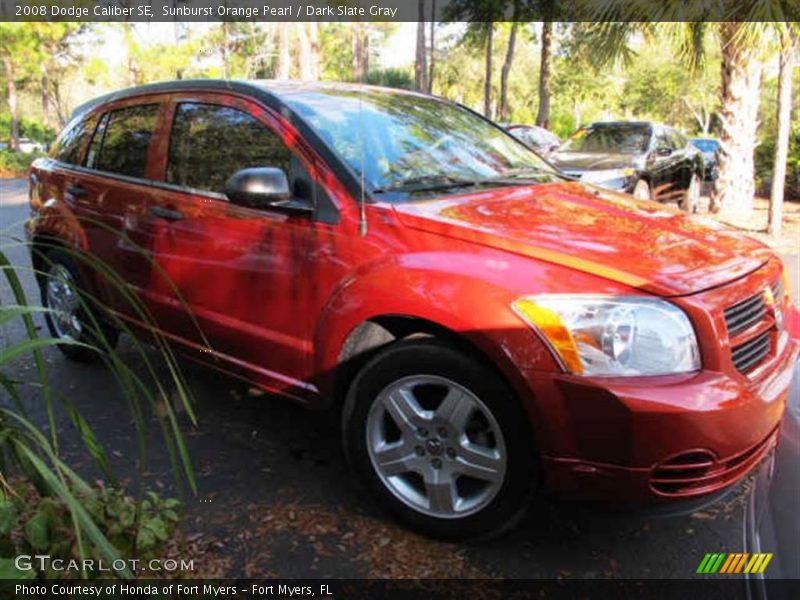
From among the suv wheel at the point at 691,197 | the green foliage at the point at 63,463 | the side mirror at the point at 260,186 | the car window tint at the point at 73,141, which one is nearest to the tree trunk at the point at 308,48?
the suv wheel at the point at 691,197

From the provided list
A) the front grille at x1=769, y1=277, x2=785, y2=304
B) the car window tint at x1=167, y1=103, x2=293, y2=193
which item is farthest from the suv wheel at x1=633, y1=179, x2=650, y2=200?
the car window tint at x1=167, y1=103, x2=293, y2=193

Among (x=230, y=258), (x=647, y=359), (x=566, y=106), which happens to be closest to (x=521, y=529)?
(x=647, y=359)

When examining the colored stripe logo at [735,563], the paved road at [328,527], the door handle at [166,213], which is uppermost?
the door handle at [166,213]

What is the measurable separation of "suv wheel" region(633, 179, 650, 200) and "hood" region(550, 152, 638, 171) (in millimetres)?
299

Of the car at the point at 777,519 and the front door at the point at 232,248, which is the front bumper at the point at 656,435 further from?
the front door at the point at 232,248

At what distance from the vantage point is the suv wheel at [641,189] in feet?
32.7

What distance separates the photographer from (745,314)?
2438 millimetres

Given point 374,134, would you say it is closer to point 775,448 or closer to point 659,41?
point 775,448

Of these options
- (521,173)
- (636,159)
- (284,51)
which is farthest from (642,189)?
(284,51)

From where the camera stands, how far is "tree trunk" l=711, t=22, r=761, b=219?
1000 cm

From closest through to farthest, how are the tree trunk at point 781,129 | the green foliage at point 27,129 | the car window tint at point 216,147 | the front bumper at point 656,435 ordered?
the front bumper at point 656,435 → the car window tint at point 216,147 → the tree trunk at point 781,129 → the green foliage at point 27,129

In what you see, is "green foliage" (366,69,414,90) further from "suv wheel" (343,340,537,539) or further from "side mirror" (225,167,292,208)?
"suv wheel" (343,340,537,539)

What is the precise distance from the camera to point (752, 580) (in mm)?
1559

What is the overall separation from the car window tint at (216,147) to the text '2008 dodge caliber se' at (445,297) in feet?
0.04
